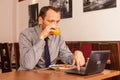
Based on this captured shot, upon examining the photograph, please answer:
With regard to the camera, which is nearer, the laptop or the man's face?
the laptop

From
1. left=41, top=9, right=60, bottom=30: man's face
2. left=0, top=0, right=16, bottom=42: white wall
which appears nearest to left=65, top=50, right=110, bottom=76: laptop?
left=41, top=9, right=60, bottom=30: man's face

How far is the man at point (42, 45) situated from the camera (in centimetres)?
190

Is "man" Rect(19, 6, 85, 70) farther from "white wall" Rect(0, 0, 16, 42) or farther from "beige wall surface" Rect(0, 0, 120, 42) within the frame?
"white wall" Rect(0, 0, 16, 42)

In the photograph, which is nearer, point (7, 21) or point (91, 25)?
point (91, 25)

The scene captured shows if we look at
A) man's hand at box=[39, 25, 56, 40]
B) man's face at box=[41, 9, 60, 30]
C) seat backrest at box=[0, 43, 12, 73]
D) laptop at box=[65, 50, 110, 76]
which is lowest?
seat backrest at box=[0, 43, 12, 73]

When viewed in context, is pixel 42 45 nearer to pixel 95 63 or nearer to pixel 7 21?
pixel 95 63

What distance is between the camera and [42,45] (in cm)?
195

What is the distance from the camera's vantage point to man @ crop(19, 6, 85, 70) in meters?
1.90

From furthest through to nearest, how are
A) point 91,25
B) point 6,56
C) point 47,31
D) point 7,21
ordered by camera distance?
point 7,21 < point 6,56 < point 91,25 < point 47,31

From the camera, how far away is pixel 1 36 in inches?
198

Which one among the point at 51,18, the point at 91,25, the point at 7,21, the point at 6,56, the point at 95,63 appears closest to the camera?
the point at 95,63

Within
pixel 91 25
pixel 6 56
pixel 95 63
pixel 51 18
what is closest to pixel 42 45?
pixel 51 18

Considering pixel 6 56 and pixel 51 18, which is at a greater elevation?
pixel 51 18

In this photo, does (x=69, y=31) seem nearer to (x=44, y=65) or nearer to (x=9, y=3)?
(x=44, y=65)
